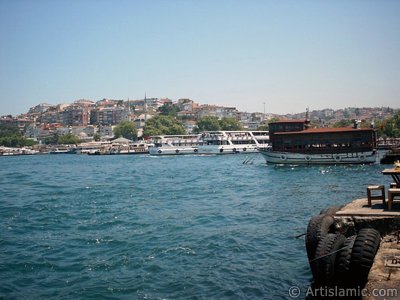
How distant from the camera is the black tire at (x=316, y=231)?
8461 millimetres

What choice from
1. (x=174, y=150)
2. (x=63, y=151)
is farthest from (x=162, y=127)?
(x=174, y=150)

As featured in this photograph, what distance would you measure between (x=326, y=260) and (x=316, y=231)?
56.3 inches

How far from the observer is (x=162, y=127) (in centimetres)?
12162

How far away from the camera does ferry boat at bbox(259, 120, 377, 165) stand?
1650 inches

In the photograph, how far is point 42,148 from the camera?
124375 millimetres

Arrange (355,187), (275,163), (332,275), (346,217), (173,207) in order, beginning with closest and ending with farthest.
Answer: (332,275), (346,217), (173,207), (355,187), (275,163)

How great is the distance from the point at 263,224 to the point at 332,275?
7.29m

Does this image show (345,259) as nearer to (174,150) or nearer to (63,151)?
(174,150)

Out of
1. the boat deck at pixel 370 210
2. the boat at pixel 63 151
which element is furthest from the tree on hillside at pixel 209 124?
the boat deck at pixel 370 210

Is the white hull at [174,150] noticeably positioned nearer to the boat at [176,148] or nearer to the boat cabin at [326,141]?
the boat at [176,148]

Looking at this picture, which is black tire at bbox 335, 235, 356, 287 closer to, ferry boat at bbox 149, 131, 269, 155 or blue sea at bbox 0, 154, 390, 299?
blue sea at bbox 0, 154, 390, 299

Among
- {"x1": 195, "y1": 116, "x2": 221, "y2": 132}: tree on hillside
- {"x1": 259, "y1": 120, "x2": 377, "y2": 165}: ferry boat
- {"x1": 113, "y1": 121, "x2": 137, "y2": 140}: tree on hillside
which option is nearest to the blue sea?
{"x1": 259, "y1": 120, "x2": 377, "y2": 165}: ferry boat

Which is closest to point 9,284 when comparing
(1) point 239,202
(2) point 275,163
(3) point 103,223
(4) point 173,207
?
(3) point 103,223

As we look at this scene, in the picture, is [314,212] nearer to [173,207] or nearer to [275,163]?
[173,207]
